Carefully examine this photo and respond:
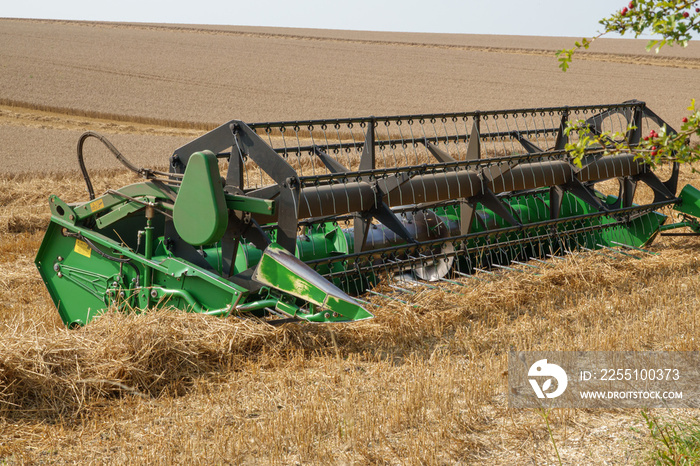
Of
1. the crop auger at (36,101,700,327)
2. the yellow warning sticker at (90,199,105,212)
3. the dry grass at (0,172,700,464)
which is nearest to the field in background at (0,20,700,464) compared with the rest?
the dry grass at (0,172,700,464)

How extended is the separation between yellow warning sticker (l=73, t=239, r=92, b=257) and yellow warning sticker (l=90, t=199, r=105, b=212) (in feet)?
0.91

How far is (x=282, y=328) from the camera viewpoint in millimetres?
4449

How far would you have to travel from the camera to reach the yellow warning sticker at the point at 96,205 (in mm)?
4852

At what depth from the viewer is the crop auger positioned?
4270 mm

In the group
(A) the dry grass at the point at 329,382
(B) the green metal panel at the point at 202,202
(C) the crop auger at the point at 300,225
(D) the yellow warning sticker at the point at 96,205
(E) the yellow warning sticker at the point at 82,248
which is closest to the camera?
(A) the dry grass at the point at 329,382

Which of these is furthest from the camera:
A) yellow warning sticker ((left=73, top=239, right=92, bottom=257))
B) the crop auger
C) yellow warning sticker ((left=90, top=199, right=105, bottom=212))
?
yellow warning sticker ((left=73, top=239, right=92, bottom=257))

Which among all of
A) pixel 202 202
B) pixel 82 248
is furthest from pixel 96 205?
pixel 202 202

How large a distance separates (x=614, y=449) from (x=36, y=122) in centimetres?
2057

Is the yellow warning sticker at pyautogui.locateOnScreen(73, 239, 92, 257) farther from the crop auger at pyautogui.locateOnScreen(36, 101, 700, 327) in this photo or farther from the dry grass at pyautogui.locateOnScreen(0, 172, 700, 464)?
the dry grass at pyautogui.locateOnScreen(0, 172, 700, 464)

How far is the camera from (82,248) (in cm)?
501

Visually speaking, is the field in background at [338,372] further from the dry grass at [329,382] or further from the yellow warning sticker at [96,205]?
the yellow warning sticker at [96,205]

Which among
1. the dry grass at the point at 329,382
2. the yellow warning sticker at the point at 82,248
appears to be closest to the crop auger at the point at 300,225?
the yellow warning sticker at the point at 82,248

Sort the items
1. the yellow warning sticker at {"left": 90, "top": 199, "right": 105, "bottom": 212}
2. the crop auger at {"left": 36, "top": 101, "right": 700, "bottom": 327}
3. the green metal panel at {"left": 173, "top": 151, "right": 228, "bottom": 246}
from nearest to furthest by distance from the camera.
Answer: the green metal panel at {"left": 173, "top": 151, "right": 228, "bottom": 246}
the crop auger at {"left": 36, "top": 101, "right": 700, "bottom": 327}
the yellow warning sticker at {"left": 90, "top": 199, "right": 105, "bottom": 212}

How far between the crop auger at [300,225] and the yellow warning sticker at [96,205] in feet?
0.04
